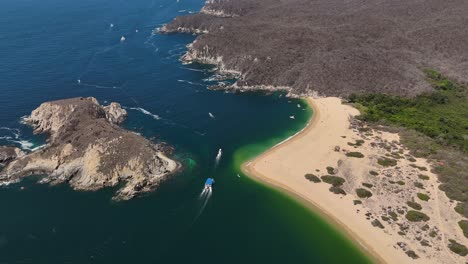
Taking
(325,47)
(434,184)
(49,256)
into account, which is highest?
(325,47)

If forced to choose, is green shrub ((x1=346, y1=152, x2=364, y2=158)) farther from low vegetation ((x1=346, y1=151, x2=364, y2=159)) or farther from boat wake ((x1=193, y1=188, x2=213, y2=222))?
boat wake ((x1=193, y1=188, x2=213, y2=222))

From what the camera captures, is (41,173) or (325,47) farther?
(325,47)

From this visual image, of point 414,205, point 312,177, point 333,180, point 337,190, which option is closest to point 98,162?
point 312,177

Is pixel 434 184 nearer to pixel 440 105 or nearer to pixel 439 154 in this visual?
pixel 439 154

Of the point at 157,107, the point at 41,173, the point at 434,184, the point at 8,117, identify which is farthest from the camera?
the point at 157,107

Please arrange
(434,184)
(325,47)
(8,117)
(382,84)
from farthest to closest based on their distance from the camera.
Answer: (325,47), (382,84), (8,117), (434,184)

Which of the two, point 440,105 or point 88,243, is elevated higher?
point 440,105

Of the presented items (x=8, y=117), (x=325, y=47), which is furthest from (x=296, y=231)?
(x=325, y=47)
